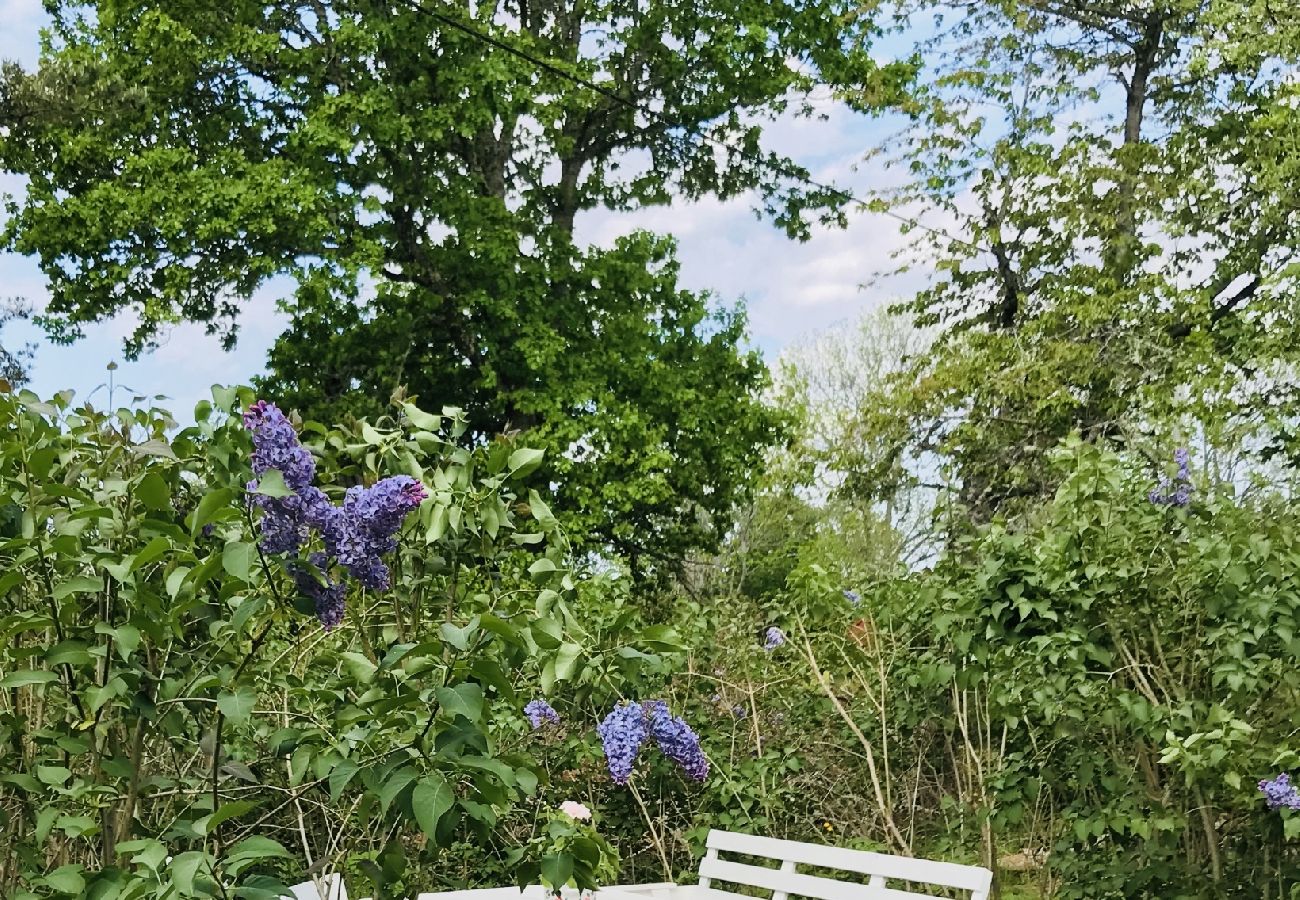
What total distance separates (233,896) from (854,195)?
13.1 metres

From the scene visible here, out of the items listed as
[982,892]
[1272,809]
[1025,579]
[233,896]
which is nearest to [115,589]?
[233,896]

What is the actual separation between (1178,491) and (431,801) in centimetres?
262

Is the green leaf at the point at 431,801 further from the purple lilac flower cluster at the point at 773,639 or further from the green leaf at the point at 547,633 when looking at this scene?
the purple lilac flower cluster at the point at 773,639

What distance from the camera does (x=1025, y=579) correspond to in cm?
315

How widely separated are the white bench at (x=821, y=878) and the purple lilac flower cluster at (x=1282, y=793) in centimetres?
71

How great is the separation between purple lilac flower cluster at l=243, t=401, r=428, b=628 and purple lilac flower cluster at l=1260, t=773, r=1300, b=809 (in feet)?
7.76

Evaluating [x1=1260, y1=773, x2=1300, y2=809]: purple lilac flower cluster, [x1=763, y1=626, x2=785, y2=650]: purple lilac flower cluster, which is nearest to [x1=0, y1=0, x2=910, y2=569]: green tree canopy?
[x1=763, y1=626, x2=785, y2=650]: purple lilac flower cluster

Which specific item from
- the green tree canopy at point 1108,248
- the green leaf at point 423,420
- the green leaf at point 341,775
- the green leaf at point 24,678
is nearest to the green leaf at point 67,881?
the green leaf at point 24,678

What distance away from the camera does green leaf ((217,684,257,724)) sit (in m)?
1.53

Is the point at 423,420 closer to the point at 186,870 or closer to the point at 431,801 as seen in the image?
the point at 431,801

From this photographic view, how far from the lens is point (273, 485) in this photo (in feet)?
4.88

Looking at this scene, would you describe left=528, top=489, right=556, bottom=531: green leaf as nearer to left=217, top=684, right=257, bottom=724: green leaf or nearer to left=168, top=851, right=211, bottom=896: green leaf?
left=217, top=684, right=257, bottom=724: green leaf

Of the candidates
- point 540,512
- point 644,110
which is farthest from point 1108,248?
point 540,512

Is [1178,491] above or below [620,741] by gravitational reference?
above
